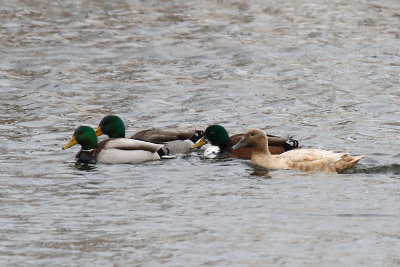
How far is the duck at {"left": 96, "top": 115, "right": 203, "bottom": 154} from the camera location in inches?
710

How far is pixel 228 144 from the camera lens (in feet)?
58.7

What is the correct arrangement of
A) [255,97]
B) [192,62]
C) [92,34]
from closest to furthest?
1. [255,97]
2. [192,62]
3. [92,34]

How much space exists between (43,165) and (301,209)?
5.07m

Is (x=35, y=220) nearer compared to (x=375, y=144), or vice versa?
(x=35, y=220)

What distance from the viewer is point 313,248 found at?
11.4 metres

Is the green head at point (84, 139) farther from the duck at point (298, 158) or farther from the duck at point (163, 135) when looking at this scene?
the duck at point (298, 158)

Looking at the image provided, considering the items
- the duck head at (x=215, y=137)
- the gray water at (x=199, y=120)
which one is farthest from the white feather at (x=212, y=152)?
the gray water at (x=199, y=120)

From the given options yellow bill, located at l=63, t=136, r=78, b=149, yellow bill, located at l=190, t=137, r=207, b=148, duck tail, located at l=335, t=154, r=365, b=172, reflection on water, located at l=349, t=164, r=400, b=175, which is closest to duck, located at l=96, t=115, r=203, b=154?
yellow bill, located at l=190, t=137, r=207, b=148

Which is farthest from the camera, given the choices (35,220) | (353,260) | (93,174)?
(93,174)

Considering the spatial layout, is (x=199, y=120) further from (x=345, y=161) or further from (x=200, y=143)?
(x=345, y=161)

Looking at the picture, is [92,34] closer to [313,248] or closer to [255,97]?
[255,97]

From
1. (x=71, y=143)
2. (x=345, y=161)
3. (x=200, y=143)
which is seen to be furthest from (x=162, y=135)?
(x=345, y=161)

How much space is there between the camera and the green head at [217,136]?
17.9m

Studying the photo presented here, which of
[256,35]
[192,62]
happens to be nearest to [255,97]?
[192,62]
